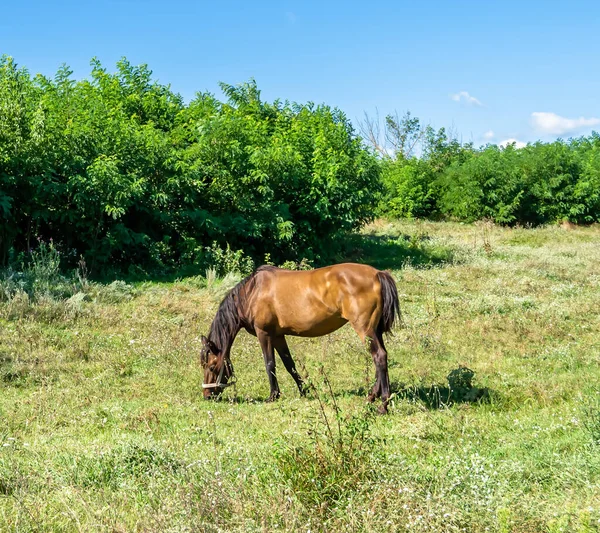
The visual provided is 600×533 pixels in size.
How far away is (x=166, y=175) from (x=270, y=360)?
31.2 ft

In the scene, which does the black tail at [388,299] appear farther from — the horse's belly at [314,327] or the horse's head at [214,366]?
the horse's head at [214,366]

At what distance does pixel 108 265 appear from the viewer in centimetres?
1555

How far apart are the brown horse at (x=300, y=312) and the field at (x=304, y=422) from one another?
1.42 feet

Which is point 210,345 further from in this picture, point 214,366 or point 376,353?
point 376,353

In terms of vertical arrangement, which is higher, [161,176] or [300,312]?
[161,176]

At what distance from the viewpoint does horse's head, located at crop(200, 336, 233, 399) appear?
8.05 meters

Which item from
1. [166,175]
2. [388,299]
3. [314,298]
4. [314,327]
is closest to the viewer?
[388,299]

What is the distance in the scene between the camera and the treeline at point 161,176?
47.3 feet

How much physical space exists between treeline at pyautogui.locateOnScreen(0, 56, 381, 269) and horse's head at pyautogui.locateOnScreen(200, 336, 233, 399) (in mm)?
7208

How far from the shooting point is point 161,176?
1653cm

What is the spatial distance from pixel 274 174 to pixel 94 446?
13.2 metres

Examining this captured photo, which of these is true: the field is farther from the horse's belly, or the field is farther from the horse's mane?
the horse's mane

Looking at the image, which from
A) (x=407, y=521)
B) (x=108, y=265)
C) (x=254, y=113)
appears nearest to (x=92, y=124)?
(x=108, y=265)

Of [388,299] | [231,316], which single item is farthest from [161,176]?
[388,299]
